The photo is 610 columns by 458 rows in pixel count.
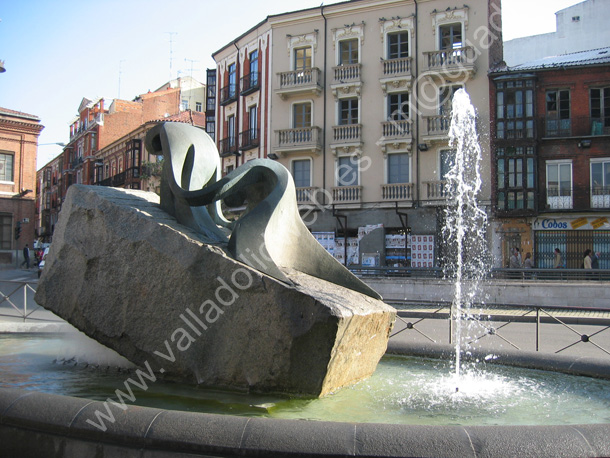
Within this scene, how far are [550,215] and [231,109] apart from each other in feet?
58.5

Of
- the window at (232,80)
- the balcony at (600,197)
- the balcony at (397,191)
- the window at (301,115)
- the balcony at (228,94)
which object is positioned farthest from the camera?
the window at (232,80)

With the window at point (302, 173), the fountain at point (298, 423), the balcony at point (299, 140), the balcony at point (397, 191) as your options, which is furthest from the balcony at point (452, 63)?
the fountain at point (298, 423)

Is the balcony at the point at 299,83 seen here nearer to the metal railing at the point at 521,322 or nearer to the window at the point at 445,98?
the window at the point at 445,98

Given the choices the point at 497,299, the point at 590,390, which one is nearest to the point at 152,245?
the point at 590,390

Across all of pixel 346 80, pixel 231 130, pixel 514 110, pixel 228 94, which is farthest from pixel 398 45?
pixel 231 130

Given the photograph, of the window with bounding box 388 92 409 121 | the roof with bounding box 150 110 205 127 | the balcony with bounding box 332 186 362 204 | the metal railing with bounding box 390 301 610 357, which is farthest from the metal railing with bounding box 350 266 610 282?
the roof with bounding box 150 110 205 127

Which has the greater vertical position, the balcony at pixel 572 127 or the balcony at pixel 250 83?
the balcony at pixel 250 83

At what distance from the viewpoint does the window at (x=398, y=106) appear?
1050 inches

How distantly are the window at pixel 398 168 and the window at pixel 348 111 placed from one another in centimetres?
269

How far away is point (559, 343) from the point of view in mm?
9984

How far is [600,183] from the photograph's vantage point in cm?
2478

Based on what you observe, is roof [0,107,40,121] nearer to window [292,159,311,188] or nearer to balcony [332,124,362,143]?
window [292,159,311,188]

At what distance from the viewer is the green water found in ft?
14.4

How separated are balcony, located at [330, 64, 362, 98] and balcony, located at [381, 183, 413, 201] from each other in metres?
4.82
